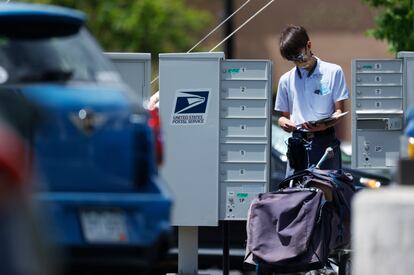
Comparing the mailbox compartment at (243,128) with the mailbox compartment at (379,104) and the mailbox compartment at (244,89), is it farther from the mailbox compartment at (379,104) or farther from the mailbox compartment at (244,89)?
the mailbox compartment at (379,104)

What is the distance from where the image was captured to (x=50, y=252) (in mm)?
5750

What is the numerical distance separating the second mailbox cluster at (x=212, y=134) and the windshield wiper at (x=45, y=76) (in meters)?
4.08

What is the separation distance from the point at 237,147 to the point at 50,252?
240 inches

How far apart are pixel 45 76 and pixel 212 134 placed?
14.0 feet

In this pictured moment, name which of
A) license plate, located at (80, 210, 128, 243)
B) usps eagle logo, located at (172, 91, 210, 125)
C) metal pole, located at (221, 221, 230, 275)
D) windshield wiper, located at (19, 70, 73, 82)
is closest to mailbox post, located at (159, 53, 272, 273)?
usps eagle logo, located at (172, 91, 210, 125)

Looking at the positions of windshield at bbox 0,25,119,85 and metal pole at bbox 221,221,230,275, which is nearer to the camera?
windshield at bbox 0,25,119,85

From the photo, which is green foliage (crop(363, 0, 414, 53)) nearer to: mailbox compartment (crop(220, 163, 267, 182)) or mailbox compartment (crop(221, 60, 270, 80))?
mailbox compartment (crop(221, 60, 270, 80))

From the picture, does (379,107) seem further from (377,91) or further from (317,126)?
(317,126)

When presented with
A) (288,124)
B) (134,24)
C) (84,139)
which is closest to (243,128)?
(288,124)

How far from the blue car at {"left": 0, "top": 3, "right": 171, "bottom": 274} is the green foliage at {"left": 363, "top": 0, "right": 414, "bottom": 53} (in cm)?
651

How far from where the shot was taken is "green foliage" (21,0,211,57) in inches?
1165

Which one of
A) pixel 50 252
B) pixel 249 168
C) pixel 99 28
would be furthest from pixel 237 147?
pixel 99 28

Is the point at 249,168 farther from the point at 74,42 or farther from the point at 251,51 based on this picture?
the point at 251,51

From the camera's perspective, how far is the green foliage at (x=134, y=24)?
97.1 feet
